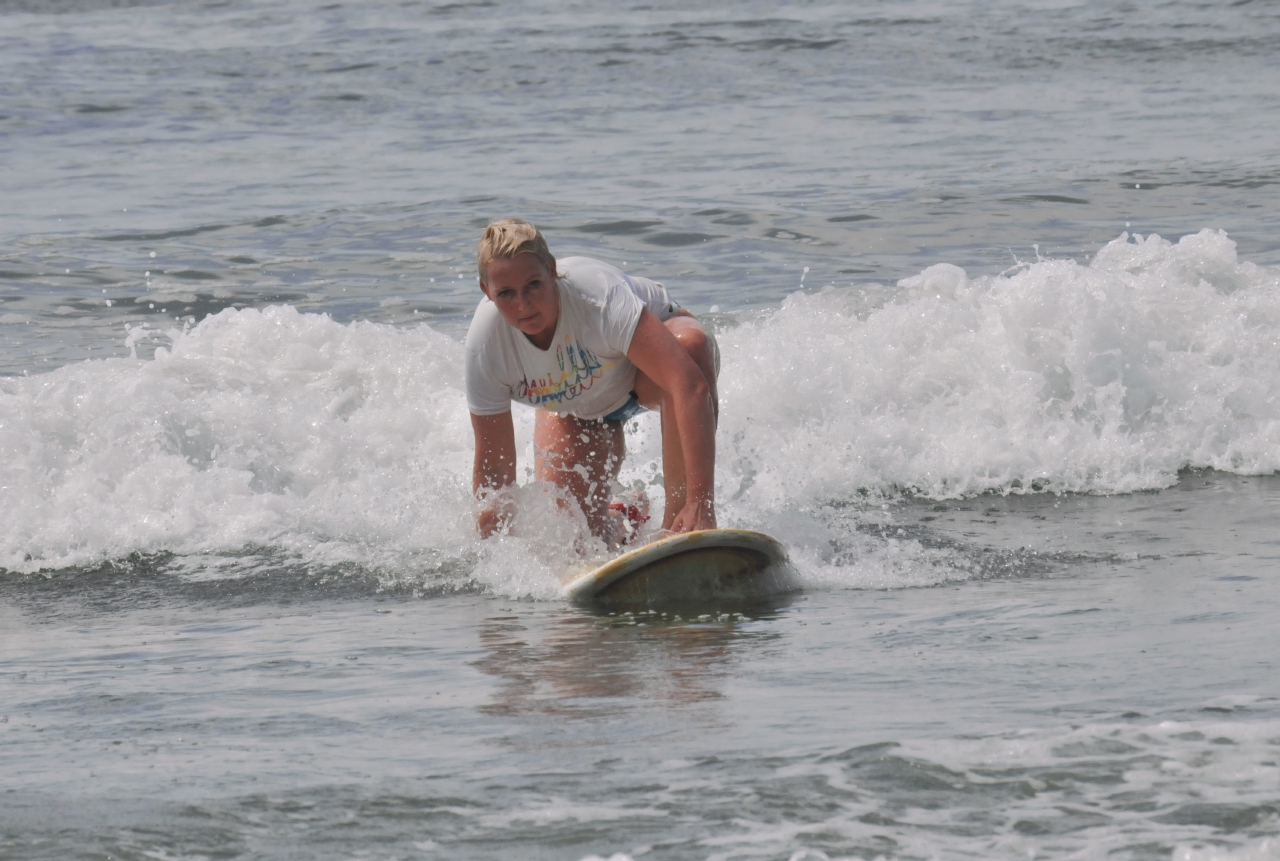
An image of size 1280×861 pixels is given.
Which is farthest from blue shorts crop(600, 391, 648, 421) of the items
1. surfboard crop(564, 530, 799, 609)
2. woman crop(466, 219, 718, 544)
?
surfboard crop(564, 530, 799, 609)

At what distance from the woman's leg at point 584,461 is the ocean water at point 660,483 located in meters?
0.22

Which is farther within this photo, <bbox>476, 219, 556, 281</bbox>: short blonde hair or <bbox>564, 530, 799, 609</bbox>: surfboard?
<bbox>564, 530, 799, 609</bbox>: surfboard

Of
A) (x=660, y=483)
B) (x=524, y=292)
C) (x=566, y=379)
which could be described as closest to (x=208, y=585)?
(x=566, y=379)

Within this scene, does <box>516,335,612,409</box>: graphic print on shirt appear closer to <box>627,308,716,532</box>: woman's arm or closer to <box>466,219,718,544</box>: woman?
<box>466,219,718,544</box>: woman

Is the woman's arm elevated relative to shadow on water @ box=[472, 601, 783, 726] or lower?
elevated

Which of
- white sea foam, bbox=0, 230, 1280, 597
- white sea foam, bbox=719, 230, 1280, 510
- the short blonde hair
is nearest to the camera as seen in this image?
the short blonde hair

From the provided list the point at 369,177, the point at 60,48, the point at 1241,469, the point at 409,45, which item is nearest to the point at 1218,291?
the point at 1241,469

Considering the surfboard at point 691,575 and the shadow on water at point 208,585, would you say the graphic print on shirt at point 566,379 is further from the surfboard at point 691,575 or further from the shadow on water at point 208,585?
the shadow on water at point 208,585

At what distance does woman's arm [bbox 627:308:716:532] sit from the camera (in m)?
5.65

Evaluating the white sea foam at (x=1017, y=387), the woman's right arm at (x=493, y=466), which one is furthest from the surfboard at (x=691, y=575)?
the white sea foam at (x=1017, y=387)

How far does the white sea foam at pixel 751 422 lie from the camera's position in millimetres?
7070

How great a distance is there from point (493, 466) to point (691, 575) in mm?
943

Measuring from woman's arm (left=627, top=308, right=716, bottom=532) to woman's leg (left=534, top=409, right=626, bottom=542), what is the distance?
2.50 feet

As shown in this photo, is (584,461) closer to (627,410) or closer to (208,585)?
(627,410)
